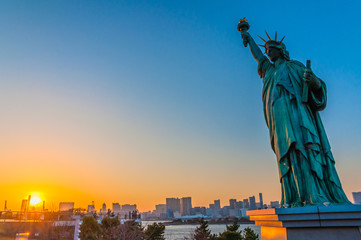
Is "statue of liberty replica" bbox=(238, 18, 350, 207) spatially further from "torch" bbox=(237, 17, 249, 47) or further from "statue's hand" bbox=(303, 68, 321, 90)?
"torch" bbox=(237, 17, 249, 47)

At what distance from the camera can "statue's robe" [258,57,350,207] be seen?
12.0 ft

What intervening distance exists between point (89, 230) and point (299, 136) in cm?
1892

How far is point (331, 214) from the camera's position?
2.81 m

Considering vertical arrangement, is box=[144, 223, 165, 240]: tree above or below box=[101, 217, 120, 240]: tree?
below

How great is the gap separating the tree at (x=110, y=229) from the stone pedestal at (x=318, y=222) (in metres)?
17.8

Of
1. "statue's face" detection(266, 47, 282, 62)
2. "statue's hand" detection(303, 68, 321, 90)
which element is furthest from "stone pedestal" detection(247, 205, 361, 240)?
"statue's face" detection(266, 47, 282, 62)

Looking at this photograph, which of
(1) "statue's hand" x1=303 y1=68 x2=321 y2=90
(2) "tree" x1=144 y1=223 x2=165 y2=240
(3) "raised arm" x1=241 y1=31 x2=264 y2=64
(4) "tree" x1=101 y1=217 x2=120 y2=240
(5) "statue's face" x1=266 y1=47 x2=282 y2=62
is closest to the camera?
(1) "statue's hand" x1=303 y1=68 x2=321 y2=90

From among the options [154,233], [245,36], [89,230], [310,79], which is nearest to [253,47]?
[245,36]

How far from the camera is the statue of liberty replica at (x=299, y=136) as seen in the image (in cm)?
365

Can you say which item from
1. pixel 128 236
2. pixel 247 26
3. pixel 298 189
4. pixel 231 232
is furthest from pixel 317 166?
pixel 128 236

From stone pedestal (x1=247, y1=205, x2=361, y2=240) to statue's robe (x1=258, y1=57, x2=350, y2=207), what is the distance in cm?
58

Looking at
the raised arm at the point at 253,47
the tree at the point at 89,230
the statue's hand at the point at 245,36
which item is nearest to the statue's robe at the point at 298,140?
the raised arm at the point at 253,47

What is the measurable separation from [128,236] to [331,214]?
18.7 meters

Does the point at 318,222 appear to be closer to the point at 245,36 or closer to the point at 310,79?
the point at 310,79
